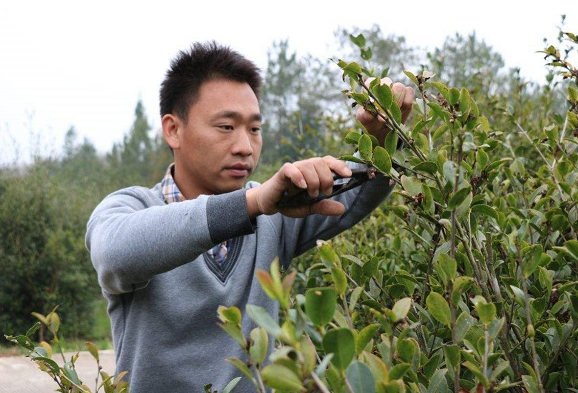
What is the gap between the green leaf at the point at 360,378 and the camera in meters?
0.65

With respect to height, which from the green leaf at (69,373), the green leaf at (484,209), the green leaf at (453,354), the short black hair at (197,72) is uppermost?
the short black hair at (197,72)

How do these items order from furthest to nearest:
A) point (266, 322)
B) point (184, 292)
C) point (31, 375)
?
point (31, 375) → point (184, 292) → point (266, 322)

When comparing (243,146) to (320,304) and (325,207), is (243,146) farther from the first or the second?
(320,304)

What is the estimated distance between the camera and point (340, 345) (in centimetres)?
65

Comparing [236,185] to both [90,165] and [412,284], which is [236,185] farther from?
[90,165]

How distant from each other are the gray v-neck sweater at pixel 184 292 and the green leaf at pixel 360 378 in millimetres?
945

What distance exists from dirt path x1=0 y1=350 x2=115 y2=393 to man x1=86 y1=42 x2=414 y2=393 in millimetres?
3976

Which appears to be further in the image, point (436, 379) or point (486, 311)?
point (436, 379)

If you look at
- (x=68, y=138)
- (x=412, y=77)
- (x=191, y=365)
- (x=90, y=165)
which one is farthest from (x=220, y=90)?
(x=68, y=138)

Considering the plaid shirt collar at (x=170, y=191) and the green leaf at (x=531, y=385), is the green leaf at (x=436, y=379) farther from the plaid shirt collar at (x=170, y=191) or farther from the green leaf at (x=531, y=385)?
the plaid shirt collar at (x=170, y=191)

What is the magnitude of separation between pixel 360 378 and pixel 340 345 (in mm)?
39

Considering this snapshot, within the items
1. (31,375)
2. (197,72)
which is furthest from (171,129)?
(31,375)

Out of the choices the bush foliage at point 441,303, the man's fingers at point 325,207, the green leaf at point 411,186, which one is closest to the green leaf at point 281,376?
the bush foliage at point 441,303

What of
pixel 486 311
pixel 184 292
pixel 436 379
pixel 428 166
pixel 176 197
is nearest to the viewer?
pixel 486 311
